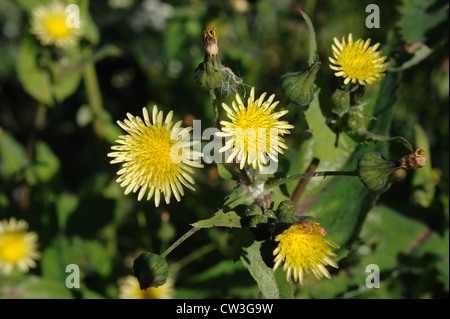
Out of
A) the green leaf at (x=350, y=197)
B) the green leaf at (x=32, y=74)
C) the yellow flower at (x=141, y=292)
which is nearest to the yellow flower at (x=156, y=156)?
the green leaf at (x=350, y=197)

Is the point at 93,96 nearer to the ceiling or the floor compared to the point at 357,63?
nearer to the ceiling

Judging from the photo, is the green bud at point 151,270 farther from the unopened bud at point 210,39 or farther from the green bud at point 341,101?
the green bud at point 341,101

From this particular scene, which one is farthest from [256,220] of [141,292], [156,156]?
[141,292]

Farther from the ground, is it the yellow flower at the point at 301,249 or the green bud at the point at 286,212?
the green bud at the point at 286,212

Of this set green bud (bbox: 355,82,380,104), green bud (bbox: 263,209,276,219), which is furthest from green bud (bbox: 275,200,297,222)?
green bud (bbox: 355,82,380,104)

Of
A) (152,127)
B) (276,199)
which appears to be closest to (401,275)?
(276,199)

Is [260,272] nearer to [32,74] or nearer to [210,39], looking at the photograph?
[210,39]
